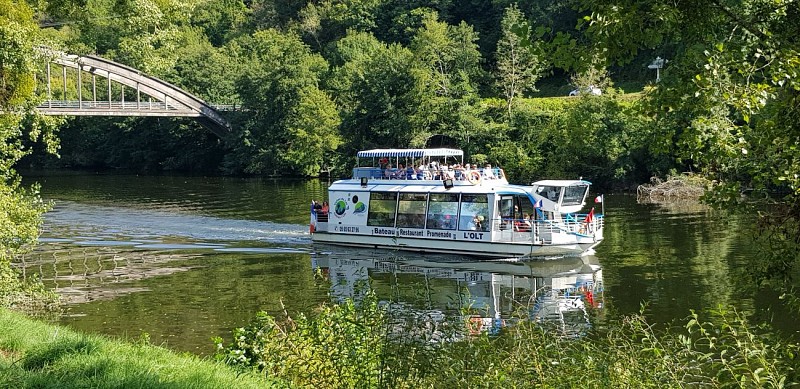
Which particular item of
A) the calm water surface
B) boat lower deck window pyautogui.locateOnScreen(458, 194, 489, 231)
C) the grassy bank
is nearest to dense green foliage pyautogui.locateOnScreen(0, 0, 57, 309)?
the calm water surface

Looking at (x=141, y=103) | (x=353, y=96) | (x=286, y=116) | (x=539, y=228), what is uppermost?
(x=141, y=103)

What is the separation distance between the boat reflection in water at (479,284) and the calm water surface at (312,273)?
0.18 ft

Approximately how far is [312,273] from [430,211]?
5.78 m

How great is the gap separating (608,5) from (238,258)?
24.5 m

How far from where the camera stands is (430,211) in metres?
32.7

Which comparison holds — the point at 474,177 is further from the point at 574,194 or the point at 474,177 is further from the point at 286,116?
the point at 286,116

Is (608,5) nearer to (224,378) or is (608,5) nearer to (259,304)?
(224,378)

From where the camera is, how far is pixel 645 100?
9633 millimetres

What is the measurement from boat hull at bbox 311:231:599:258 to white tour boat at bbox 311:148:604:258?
0.11 ft

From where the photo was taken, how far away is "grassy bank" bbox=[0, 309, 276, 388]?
9070 millimetres

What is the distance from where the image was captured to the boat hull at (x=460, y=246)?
1186 inches

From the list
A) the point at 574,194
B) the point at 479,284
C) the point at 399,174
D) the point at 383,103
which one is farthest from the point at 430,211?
the point at 383,103

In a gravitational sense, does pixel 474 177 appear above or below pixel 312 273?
above

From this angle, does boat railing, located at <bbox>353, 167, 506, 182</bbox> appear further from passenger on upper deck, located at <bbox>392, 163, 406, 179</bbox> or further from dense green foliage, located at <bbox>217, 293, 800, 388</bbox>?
dense green foliage, located at <bbox>217, 293, 800, 388</bbox>
